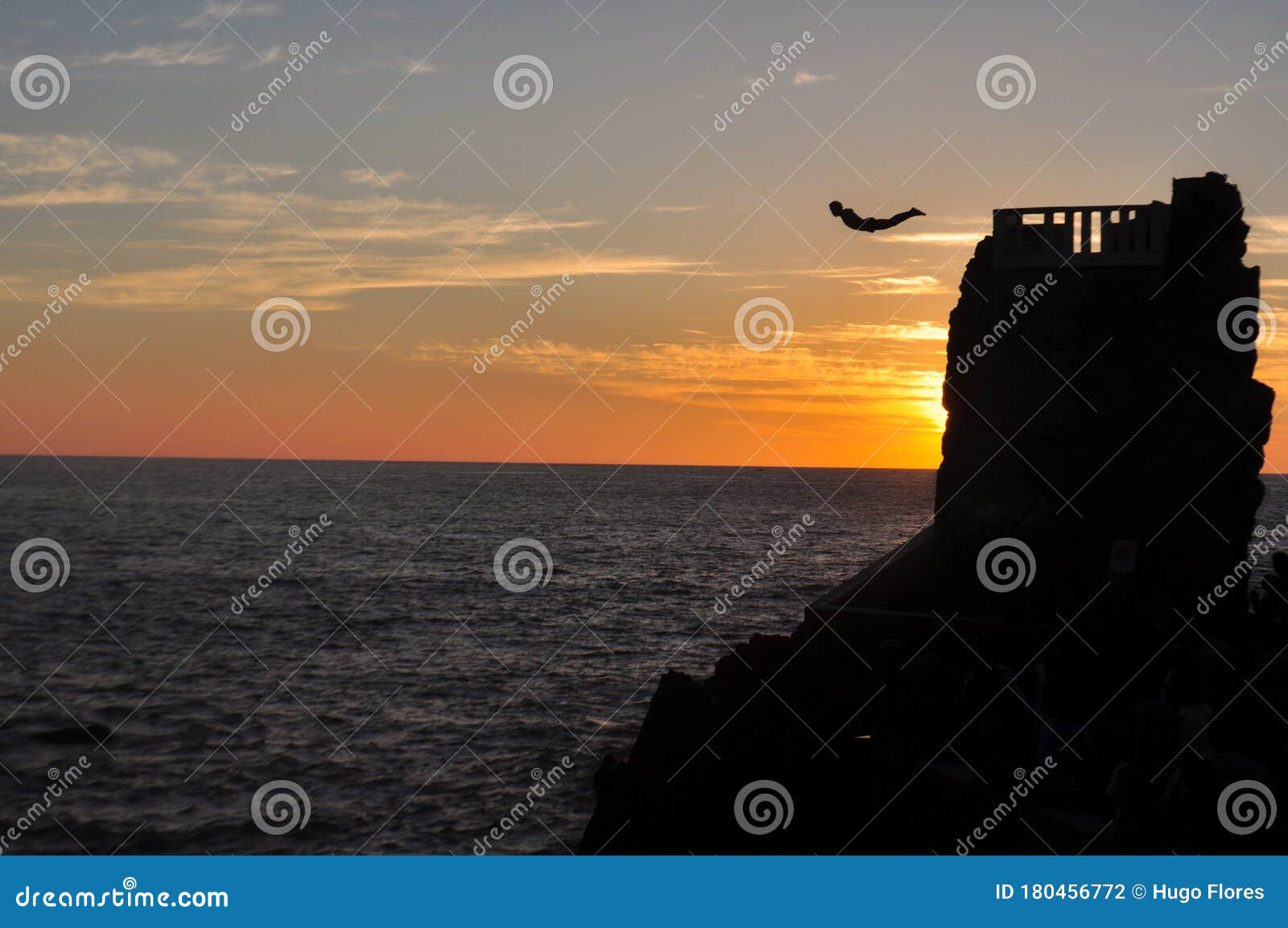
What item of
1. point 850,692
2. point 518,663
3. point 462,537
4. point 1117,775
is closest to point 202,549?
point 462,537

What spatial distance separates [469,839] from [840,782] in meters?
12.0

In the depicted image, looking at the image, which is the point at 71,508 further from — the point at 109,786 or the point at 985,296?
the point at 985,296

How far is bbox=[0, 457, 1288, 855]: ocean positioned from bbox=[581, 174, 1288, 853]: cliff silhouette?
299 inches

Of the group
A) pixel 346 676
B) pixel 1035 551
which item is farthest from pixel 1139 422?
pixel 346 676

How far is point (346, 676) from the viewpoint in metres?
40.8

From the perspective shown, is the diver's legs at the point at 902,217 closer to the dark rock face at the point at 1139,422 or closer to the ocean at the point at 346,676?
the dark rock face at the point at 1139,422

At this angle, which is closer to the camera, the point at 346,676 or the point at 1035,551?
the point at 1035,551

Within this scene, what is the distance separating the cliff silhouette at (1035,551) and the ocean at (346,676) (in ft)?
24.9

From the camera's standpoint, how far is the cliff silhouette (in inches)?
610

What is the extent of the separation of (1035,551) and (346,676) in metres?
28.7

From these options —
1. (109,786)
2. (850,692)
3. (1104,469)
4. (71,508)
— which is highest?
(1104,469)

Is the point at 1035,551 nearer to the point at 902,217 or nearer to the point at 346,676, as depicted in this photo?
the point at 902,217

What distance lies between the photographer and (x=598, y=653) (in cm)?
4450

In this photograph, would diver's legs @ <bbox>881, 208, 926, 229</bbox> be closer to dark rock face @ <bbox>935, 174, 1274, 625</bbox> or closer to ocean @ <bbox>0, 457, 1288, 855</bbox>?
dark rock face @ <bbox>935, 174, 1274, 625</bbox>
